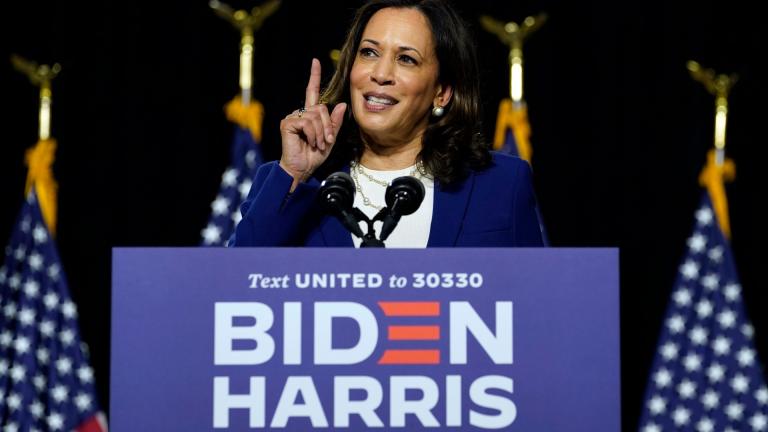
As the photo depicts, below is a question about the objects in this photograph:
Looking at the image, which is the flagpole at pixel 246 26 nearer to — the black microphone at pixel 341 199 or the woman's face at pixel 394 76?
the woman's face at pixel 394 76

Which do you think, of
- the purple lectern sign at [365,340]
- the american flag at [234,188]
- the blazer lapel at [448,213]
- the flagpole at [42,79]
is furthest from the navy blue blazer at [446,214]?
the flagpole at [42,79]

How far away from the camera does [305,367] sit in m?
1.24

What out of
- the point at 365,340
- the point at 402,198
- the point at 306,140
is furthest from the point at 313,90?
the point at 365,340

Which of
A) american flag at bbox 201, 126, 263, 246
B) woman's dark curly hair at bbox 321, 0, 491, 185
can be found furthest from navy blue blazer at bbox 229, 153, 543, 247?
american flag at bbox 201, 126, 263, 246

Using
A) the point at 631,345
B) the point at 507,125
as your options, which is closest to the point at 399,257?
the point at 507,125

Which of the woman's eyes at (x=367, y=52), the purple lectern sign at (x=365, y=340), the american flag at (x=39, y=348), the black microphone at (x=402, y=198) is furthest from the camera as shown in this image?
the american flag at (x=39, y=348)

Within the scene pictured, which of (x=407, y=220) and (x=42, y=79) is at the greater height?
(x=42, y=79)

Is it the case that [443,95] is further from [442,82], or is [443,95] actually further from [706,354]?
[706,354]

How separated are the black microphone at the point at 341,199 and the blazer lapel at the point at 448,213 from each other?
306 millimetres

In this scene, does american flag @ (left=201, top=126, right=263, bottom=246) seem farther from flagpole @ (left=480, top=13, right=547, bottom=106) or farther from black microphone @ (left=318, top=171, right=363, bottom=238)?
black microphone @ (left=318, top=171, right=363, bottom=238)

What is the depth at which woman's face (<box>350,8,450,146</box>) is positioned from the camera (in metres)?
1.94

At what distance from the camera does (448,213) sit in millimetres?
1812

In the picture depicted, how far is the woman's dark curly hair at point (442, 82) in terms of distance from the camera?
2.02m

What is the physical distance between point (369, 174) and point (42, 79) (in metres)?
3.27
